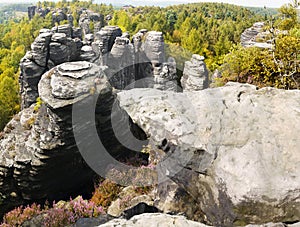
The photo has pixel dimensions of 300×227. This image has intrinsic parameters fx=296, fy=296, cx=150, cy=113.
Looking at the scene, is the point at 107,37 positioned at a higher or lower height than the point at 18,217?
higher

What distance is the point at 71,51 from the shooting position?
23.2 meters

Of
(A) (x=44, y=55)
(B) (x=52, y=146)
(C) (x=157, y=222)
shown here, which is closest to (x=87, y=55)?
(A) (x=44, y=55)

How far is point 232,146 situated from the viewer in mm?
4957

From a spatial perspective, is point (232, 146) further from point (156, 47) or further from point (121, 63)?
point (121, 63)

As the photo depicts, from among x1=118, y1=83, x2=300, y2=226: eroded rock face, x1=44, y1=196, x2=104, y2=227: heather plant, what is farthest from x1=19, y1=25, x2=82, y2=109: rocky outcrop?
x1=118, y1=83, x2=300, y2=226: eroded rock face

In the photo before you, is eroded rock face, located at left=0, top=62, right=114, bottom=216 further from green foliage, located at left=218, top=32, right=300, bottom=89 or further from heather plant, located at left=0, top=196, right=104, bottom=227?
green foliage, located at left=218, top=32, right=300, bottom=89

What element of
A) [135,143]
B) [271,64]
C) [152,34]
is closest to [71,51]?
[152,34]

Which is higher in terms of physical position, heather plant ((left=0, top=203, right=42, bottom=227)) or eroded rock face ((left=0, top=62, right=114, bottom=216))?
eroded rock face ((left=0, top=62, right=114, bottom=216))

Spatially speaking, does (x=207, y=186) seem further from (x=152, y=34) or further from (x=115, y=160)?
(x=152, y=34)

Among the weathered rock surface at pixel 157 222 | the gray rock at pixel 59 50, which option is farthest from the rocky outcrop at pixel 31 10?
the weathered rock surface at pixel 157 222

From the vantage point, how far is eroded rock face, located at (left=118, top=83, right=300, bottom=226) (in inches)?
178

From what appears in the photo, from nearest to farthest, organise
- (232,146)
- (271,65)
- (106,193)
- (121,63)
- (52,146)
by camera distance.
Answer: (232,146), (106,193), (271,65), (52,146), (121,63)

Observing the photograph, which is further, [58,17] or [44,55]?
[58,17]

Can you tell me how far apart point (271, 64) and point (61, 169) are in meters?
8.38
